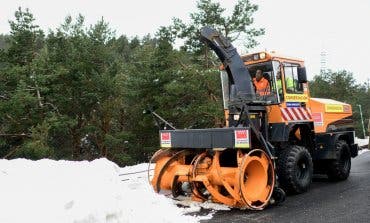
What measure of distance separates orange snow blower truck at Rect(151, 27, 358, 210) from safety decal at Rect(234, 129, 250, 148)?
2 cm

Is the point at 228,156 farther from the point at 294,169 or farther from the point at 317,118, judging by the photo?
the point at 317,118

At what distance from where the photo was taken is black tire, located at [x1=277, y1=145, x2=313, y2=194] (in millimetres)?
8312

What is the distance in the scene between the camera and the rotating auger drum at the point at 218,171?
24.2 ft

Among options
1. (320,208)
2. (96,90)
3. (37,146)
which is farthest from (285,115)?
(96,90)

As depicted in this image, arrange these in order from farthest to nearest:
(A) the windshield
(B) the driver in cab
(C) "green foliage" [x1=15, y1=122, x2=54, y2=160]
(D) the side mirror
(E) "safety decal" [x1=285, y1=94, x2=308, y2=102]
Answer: (C) "green foliage" [x1=15, y1=122, x2=54, y2=160]
(D) the side mirror
(E) "safety decal" [x1=285, y1=94, x2=308, y2=102]
(B) the driver in cab
(A) the windshield

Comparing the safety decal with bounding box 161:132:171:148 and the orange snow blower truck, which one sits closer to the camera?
the orange snow blower truck

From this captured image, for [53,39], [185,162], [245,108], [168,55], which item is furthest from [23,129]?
[245,108]

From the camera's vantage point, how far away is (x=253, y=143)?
7.99 metres

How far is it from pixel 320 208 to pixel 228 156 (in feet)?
6.20

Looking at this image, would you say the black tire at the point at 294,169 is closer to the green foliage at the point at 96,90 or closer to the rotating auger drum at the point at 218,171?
the rotating auger drum at the point at 218,171

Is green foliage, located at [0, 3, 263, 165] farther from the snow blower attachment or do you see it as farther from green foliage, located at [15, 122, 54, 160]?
the snow blower attachment

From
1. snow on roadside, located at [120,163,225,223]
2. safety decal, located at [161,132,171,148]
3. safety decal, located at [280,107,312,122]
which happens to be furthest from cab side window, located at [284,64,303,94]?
snow on roadside, located at [120,163,225,223]

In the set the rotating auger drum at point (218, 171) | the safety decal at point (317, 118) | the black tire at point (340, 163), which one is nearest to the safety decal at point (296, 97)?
the safety decal at point (317, 118)

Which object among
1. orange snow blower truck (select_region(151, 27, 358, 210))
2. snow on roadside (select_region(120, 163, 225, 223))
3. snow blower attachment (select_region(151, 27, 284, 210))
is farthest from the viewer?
orange snow blower truck (select_region(151, 27, 358, 210))
